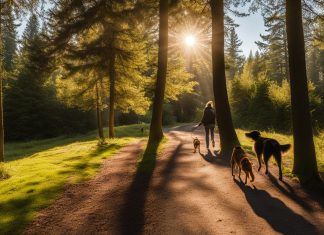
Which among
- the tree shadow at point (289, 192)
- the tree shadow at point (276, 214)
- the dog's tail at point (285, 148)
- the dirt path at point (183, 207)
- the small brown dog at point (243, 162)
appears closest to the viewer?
the tree shadow at point (276, 214)

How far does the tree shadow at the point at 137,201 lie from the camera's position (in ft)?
19.6

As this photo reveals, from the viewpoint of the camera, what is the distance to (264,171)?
950 cm

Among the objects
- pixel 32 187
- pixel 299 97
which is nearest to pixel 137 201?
pixel 32 187

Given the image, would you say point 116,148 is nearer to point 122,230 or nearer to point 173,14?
point 173,14

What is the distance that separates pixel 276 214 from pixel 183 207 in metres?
1.74

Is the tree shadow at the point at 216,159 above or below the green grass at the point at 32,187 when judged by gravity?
above

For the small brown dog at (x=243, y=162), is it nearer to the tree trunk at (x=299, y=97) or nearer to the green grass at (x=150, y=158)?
the tree trunk at (x=299, y=97)

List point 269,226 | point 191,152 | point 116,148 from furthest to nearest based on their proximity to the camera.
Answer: point 116,148 → point 191,152 → point 269,226

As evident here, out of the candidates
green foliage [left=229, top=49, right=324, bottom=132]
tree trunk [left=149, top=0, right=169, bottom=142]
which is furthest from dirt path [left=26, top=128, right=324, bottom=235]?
green foliage [left=229, top=49, right=324, bottom=132]

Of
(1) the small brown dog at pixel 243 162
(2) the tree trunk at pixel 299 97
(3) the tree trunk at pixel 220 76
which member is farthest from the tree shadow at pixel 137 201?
(2) the tree trunk at pixel 299 97

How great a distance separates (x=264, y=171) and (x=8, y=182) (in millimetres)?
7328

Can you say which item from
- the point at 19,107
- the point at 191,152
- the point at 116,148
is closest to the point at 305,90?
the point at 191,152

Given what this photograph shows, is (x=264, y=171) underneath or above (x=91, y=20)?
underneath

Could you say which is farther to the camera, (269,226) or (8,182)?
(8,182)
